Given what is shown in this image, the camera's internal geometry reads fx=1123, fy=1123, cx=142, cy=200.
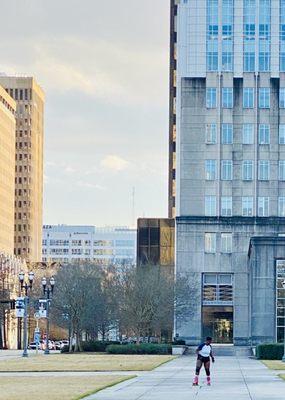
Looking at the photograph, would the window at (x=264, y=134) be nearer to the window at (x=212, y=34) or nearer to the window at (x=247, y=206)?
the window at (x=247, y=206)

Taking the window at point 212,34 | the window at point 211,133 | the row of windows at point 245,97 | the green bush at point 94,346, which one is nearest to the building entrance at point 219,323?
the window at point 211,133

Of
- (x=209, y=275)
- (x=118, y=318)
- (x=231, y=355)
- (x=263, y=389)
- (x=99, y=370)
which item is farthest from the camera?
(x=209, y=275)

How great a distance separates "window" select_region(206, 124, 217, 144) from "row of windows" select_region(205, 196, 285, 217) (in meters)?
6.80

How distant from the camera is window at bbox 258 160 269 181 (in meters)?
135

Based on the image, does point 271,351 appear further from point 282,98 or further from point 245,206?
point 282,98

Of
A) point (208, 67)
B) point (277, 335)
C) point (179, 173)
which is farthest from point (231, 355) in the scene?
point (208, 67)

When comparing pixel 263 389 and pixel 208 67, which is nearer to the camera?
pixel 263 389

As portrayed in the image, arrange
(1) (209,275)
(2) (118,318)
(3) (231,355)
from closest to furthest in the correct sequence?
(3) (231,355) → (2) (118,318) → (1) (209,275)

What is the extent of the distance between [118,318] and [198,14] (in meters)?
41.4

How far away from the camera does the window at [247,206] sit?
134m

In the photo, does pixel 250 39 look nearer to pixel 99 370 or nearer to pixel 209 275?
pixel 209 275

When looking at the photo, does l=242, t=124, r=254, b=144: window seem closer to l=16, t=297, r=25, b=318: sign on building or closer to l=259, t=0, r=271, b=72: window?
l=259, t=0, r=271, b=72: window

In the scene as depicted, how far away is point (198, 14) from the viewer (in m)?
138

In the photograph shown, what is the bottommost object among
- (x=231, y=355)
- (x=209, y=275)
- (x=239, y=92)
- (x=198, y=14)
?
(x=231, y=355)
